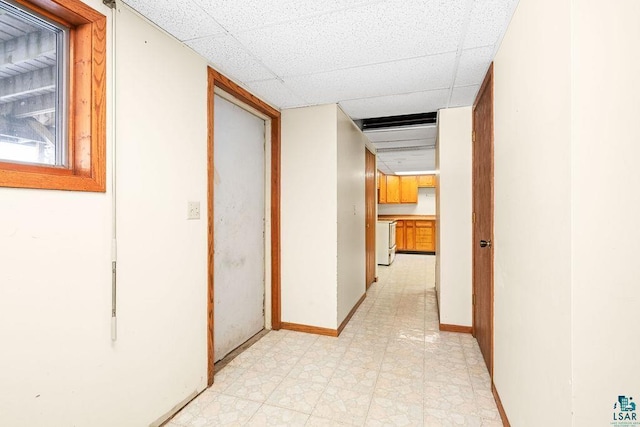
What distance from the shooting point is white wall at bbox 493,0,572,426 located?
101cm

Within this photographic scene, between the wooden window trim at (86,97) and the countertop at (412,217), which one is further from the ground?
the wooden window trim at (86,97)

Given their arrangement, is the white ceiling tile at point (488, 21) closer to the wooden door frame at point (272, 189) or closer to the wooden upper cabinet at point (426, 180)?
the wooden door frame at point (272, 189)

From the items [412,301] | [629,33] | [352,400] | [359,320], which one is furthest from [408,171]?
[629,33]

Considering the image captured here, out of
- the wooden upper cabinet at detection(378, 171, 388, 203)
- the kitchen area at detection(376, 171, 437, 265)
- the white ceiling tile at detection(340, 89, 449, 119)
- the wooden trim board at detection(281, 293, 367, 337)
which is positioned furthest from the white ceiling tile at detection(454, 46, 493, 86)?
the wooden upper cabinet at detection(378, 171, 388, 203)

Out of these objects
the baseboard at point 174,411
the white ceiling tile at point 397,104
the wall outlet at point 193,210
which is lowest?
the baseboard at point 174,411

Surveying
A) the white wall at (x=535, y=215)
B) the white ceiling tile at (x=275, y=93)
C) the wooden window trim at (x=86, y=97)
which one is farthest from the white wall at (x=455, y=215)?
the wooden window trim at (x=86, y=97)

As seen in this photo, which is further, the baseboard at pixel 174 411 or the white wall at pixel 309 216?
the white wall at pixel 309 216

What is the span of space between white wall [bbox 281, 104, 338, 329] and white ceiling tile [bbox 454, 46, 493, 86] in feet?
3.82

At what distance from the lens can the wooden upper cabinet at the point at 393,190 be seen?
8688 millimetres

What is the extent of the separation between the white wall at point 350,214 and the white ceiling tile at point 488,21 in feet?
4.78

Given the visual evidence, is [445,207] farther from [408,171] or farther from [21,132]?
[408,171]

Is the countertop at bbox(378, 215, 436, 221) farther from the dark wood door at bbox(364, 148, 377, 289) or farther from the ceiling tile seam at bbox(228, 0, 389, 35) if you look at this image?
the ceiling tile seam at bbox(228, 0, 389, 35)

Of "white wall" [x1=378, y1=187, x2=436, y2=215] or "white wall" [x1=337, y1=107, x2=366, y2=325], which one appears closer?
"white wall" [x1=337, y1=107, x2=366, y2=325]

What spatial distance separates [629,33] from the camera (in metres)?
0.91
